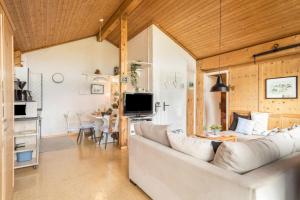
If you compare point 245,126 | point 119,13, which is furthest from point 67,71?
point 245,126

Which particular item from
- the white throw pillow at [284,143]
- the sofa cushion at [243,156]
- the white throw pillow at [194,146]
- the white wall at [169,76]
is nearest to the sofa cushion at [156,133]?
the white throw pillow at [194,146]

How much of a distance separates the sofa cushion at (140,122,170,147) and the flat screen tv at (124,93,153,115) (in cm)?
202

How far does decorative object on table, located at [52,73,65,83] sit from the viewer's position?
638 centimetres

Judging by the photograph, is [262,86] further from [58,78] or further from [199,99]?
[58,78]

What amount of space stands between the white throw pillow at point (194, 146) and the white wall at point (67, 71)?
5.59 metres

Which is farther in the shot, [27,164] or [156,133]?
[27,164]

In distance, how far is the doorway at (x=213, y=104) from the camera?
639 centimetres

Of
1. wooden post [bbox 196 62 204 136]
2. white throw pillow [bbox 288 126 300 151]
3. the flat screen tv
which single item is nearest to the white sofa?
white throw pillow [bbox 288 126 300 151]

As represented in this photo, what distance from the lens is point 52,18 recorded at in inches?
164

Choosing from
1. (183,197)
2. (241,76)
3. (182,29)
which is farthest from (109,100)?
(183,197)

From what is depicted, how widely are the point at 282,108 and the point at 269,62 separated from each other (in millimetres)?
1140

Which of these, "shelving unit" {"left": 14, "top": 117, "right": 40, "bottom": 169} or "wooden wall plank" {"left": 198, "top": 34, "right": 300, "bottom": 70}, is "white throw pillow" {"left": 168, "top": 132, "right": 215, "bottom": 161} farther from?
"wooden wall plank" {"left": 198, "top": 34, "right": 300, "bottom": 70}

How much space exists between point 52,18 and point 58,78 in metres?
2.69

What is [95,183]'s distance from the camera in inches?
108
